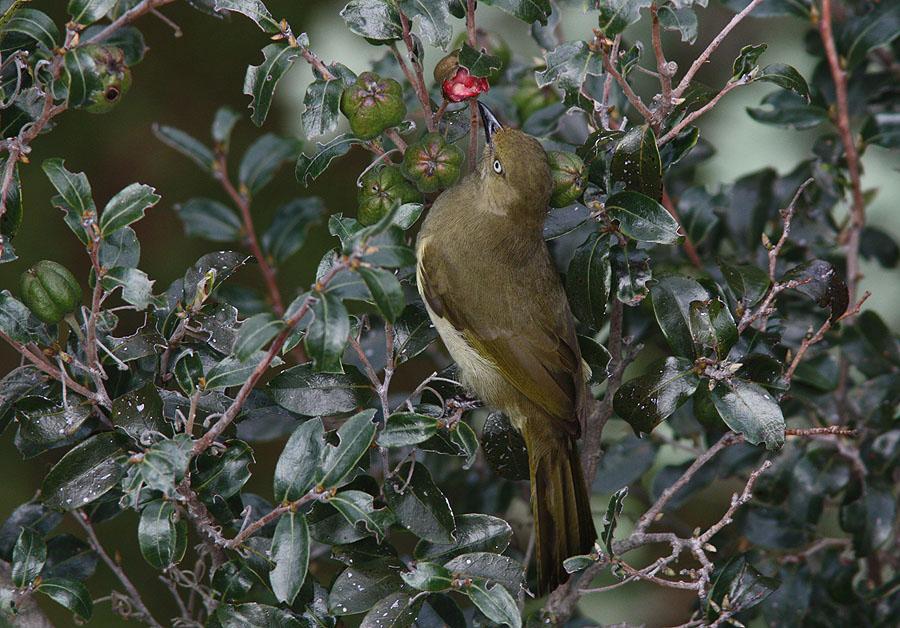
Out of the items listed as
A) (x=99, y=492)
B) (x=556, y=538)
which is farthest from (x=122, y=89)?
(x=556, y=538)

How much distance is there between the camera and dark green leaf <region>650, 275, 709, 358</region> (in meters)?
2.22

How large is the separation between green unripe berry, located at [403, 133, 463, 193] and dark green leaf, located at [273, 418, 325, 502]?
0.64 m

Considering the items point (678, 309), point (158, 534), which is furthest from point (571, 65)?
point (158, 534)

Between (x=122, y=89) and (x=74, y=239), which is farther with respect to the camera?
(x=74, y=239)

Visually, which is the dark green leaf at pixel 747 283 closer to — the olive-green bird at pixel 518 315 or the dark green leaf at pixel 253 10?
the olive-green bird at pixel 518 315

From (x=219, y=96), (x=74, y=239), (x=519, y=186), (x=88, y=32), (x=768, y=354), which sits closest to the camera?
(x=768, y=354)

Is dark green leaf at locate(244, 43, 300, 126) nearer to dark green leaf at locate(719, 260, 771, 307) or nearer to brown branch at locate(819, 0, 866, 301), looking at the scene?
dark green leaf at locate(719, 260, 771, 307)

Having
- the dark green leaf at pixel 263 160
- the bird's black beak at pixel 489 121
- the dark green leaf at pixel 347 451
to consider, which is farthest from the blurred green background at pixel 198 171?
the dark green leaf at pixel 347 451

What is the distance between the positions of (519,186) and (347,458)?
1.15 meters

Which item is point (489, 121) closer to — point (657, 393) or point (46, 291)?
point (657, 393)

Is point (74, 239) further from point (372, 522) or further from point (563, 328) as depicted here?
point (372, 522)

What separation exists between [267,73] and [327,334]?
745 millimetres

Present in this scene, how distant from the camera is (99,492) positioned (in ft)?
6.48

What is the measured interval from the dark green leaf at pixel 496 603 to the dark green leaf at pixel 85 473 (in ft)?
2.40
